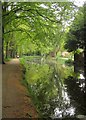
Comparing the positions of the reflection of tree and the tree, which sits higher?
the tree

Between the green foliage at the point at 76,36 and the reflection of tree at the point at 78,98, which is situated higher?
the green foliage at the point at 76,36

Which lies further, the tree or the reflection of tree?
the tree

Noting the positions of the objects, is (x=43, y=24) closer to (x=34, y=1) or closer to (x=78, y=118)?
(x=34, y=1)

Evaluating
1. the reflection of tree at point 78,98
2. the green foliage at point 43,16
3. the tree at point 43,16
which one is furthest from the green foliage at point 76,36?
the reflection of tree at point 78,98

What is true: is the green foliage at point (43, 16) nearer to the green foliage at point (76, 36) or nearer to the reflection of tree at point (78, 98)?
the green foliage at point (76, 36)

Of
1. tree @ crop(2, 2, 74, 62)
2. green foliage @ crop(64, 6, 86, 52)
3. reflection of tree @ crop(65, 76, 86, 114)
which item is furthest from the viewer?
green foliage @ crop(64, 6, 86, 52)

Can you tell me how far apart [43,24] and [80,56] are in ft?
43.9

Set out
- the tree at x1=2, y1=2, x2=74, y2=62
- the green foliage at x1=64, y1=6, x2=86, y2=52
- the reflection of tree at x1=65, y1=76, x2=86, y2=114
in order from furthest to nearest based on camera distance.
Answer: the green foliage at x1=64, y1=6, x2=86, y2=52
the tree at x1=2, y1=2, x2=74, y2=62
the reflection of tree at x1=65, y1=76, x2=86, y2=114

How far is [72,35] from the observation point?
30.8m

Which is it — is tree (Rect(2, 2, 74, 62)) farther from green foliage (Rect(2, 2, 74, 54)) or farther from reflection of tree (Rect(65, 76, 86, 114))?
reflection of tree (Rect(65, 76, 86, 114))

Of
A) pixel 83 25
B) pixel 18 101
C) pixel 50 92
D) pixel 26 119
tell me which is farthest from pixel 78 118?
pixel 83 25

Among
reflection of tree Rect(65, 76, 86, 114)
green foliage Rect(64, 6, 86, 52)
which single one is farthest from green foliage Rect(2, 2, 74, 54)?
reflection of tree Rect(65, 76, 86, 114)

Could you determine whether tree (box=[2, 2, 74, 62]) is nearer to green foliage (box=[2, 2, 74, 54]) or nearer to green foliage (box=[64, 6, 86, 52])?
green foliage (box=[2, 2, 74, 54])

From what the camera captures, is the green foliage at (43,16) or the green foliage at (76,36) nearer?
the green foliage at (43,16)
